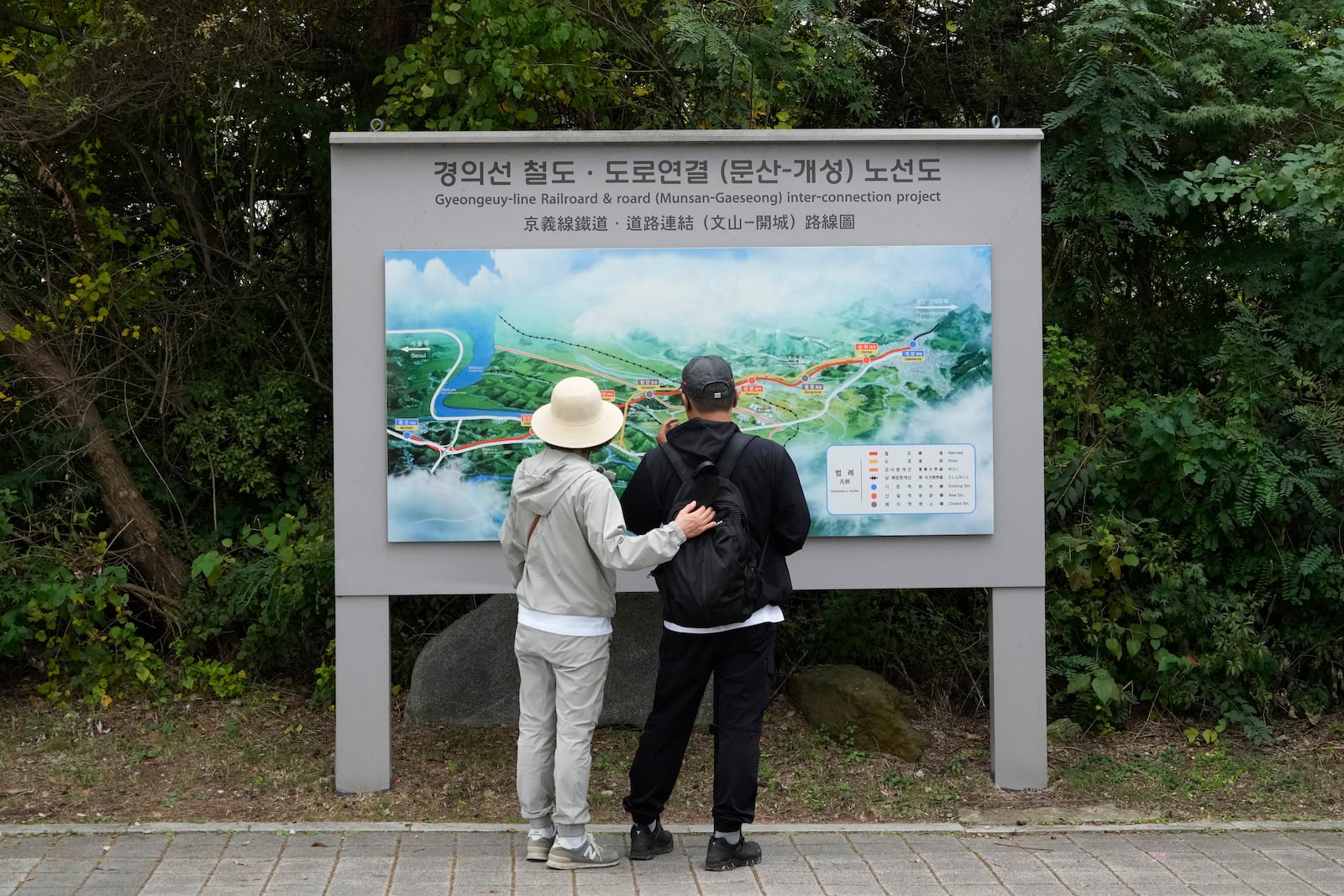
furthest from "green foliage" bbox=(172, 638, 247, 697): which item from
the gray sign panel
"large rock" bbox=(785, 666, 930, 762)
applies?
"large rock" bbox=(785, 666, 930, 762)

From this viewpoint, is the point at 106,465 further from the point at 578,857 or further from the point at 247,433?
the point at 578,857

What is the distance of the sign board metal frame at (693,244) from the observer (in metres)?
5.34

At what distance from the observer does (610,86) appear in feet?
23.6

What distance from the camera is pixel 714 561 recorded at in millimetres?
4371

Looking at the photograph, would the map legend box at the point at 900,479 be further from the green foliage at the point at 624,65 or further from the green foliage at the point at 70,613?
the green foliage at the point at 70,613

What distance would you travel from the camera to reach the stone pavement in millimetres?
4355

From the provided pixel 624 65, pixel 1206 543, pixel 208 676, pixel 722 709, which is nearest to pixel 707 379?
pixel 722 709

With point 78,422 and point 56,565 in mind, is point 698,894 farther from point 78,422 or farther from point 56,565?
point 78,422

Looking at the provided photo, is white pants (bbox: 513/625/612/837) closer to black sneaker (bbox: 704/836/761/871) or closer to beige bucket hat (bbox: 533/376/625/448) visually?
black sneaker (bbox: 704/836/761/871)

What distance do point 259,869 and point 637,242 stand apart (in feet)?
9.70

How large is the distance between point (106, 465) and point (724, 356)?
395 centimetres

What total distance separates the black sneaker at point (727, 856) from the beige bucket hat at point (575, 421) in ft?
5.10

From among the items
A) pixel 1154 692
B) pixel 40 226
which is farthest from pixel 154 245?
pixel 1154 692

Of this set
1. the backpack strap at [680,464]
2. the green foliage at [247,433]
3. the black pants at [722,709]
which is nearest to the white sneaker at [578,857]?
the black pants at [722,709]
